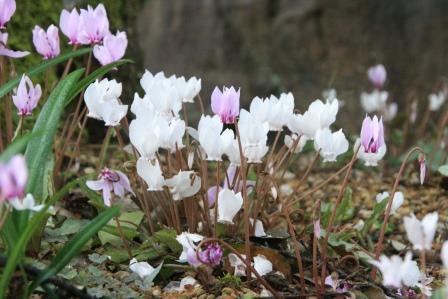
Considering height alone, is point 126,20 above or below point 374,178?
above

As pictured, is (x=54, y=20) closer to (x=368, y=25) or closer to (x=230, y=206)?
(x=230, y=206)

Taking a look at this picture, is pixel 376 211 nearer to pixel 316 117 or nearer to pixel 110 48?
pixel 316 117

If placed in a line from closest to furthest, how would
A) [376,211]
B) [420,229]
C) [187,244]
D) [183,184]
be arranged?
1. [420,229]
2. [187,244]
3. [183,184]
4. [376,211]

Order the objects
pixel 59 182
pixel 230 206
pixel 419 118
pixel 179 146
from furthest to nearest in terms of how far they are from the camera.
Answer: pixel 419 118
pixel 59 182
pixel 179 146
pixel 230 206

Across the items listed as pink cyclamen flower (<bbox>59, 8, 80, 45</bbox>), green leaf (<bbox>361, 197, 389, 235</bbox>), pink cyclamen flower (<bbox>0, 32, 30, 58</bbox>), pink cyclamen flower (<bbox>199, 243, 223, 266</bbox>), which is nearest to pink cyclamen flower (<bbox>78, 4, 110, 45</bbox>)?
pink cyclamen flower (<bbox>59, 8, 80, 45</bbox>)

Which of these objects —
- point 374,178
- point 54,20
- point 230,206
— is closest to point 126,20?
point 54,20

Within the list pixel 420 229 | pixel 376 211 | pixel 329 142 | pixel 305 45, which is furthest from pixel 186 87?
pixel 305 45


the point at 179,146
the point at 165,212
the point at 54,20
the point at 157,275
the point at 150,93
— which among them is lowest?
the point at 157,275
